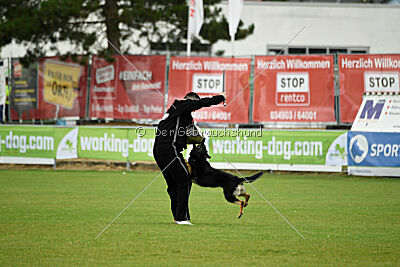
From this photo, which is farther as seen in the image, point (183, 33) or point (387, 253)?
point (183, 33)

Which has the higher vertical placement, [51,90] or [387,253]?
[51,90]

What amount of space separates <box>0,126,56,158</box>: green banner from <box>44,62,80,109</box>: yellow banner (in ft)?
6.76

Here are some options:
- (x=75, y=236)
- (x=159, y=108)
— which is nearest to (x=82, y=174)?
(x=159, y=108)

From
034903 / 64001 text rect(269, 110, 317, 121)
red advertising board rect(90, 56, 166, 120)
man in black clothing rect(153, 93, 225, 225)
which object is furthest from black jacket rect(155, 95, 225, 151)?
red advertising board rect(90, 56, 166, 120)

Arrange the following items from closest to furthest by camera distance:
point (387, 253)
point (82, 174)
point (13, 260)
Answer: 1. point (13, 260)
2. point (387, 253)
3. point (82, 174)

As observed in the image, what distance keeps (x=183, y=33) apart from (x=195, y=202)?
15.9 meters

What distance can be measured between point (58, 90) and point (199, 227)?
16690 mm

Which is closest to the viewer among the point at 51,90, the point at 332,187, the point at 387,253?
the point at 387,253

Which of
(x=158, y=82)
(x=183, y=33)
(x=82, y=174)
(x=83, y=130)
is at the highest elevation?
(x=183, y=33)

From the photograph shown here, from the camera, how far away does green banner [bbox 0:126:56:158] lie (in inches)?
924

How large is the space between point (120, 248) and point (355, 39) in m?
34.7

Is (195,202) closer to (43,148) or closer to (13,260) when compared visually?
(13,260)

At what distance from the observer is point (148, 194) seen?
51.9ft

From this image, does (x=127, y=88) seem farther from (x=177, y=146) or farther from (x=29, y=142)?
(x=177, y=146)
